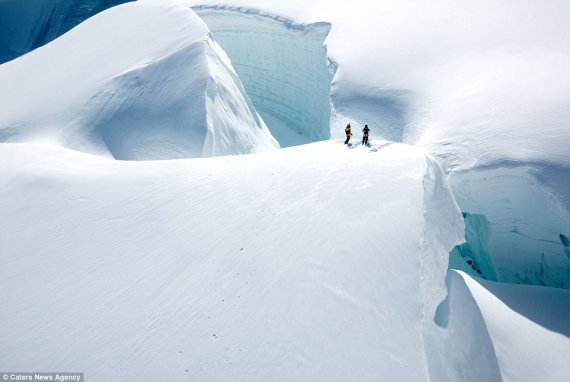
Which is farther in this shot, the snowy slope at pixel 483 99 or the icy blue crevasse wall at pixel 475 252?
the icy blue crevasse wall at pixel 475 252

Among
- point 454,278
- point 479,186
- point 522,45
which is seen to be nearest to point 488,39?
point 522,45

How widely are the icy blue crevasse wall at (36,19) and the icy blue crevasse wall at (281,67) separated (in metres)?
10.1

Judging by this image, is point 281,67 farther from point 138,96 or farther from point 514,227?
point 514,227

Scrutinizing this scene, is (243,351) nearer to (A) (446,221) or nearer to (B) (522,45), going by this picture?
(A) (446,221)

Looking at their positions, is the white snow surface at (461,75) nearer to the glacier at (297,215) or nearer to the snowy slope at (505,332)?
the glacier at (297,215)

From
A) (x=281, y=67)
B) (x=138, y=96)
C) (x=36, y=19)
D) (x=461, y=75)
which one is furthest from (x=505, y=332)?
(x=36, y=19)

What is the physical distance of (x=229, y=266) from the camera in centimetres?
368

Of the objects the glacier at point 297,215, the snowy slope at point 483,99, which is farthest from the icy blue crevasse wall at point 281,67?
the glacier at point 297,215

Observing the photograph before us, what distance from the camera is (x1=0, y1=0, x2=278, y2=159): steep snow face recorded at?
662cm

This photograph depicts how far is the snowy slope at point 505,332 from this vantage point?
3633 mm

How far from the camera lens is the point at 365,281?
3465mm

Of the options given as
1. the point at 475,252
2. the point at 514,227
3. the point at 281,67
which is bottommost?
the point at 475,252

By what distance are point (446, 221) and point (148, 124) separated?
16.9 feet

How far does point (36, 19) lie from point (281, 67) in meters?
15.0
